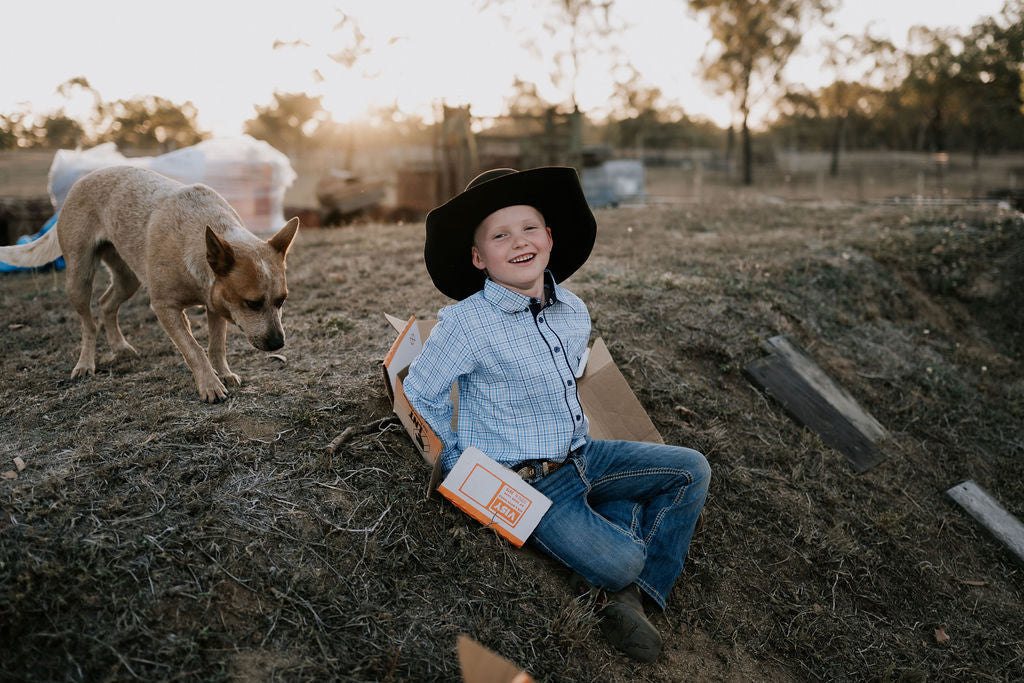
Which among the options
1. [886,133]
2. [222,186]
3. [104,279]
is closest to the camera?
[104,279]

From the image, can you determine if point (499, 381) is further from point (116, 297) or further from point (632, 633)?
point (116, 297)

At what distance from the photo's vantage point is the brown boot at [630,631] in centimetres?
250

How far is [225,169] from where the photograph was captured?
30.3 ft

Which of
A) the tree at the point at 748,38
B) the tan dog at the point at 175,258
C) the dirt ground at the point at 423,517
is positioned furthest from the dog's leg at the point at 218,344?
the tree at the point at 748,38

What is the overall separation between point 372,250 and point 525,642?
6.56 m

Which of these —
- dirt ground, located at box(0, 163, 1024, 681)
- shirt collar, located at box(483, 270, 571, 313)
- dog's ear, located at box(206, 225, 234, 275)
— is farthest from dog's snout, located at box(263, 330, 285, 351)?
shirt collar, located at box(483, 270, 571, 313)

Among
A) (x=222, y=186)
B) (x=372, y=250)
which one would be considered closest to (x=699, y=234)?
(x=372, y=250)

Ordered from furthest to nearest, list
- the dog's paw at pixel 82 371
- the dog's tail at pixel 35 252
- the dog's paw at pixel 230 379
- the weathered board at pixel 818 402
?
the dog's tail at pixel 35 252 → the weathered board at pixel 818 402 → the dog's paw at pixel 82 371 → the dog's paw at pixel 230 379

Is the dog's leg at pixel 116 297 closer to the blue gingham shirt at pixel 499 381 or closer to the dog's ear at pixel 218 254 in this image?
the dog's ear at pixel 218 254

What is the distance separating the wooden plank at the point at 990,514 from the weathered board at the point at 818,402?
1.70 ft

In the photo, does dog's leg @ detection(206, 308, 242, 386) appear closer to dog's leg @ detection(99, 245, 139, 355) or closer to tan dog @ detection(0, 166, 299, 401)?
tan dog @ detection(0, 166, 299, 401)

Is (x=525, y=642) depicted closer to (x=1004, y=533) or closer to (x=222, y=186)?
(x=1004, y=533)

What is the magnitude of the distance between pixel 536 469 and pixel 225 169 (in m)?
8.38

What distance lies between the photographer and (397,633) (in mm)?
2252
